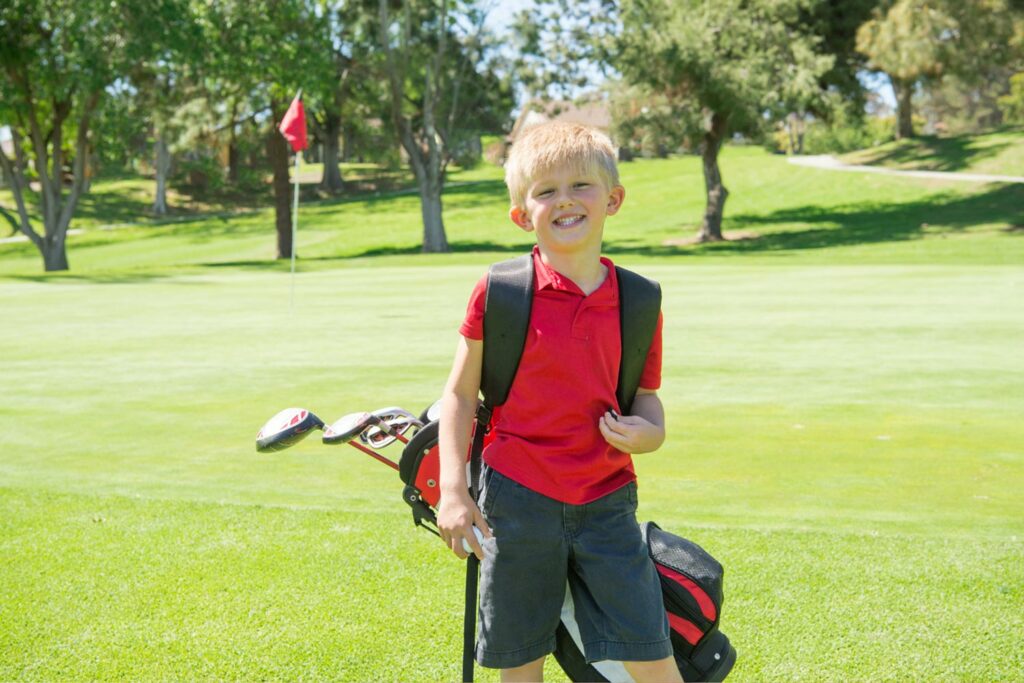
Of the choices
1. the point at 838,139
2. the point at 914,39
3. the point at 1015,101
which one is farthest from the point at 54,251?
the point at 1015,101

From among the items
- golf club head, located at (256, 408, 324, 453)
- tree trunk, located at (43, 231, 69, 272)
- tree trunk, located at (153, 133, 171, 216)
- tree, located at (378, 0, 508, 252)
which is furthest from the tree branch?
golf club head, located at (256, 408, 324, 453)

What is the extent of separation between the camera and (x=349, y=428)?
2.92m

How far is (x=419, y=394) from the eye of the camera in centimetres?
830

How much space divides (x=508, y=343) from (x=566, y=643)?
0.82m

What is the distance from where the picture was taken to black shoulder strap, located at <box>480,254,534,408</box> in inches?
110

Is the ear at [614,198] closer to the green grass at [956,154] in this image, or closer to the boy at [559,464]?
the boy at [559,464]

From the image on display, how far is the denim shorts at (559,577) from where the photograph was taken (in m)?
2.80

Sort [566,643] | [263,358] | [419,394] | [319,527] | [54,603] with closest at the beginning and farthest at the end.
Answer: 1. [566,643]
2. [54,603]
3. [319,527]
4. [419,394]
5. [263,358]

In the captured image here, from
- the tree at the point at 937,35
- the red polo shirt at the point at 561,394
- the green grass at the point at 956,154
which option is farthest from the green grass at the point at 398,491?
the green grass at the point at 956,154

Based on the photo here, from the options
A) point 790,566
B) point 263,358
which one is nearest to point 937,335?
point 263,358

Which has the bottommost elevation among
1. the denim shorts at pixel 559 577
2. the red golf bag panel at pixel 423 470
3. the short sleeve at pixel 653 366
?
the denim shorts at pixel 559 577

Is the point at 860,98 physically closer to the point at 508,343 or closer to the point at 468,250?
the point at 468,250

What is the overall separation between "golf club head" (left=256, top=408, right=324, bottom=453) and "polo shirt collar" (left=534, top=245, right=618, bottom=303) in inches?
25.7

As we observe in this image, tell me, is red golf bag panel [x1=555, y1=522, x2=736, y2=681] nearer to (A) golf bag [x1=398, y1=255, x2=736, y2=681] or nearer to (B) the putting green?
(A) golf bag [x1=398, y1=255, x2=736, y2=681]
